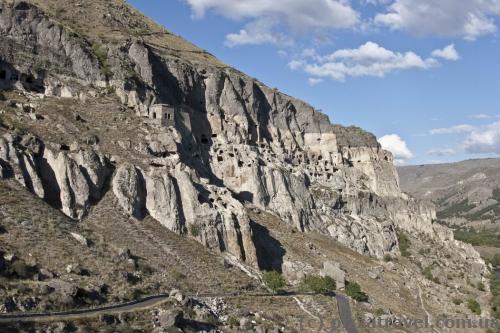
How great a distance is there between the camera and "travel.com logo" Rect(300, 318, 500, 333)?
39.1 m

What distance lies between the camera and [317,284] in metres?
47.0

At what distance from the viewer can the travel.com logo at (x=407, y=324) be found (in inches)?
1539

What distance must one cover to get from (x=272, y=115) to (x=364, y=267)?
2829 cm

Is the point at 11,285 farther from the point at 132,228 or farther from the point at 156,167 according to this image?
the point at 156,167

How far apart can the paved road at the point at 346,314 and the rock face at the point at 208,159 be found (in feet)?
27.8

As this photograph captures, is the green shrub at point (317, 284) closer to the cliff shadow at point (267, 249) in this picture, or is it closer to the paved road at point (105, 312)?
the cliff shadow at point (267, 249)

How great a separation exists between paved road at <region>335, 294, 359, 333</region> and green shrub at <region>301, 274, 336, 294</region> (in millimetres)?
1214

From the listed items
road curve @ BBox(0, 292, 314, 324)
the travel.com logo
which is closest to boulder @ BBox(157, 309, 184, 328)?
road curve @ BBox(0, 292, 314, 324)

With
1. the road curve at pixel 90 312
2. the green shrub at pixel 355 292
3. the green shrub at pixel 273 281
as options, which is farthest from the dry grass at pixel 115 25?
the road curve at pixel 90 312

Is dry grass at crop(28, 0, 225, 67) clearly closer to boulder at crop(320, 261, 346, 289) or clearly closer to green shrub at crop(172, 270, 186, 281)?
green shrub at crop(172, 270, 186, 281)

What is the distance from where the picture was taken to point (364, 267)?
60969 millimetres

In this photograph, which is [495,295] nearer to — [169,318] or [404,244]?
[404,244]

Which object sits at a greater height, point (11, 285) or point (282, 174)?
point (282, 174)

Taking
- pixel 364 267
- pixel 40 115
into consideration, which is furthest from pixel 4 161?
pixel 364 267
